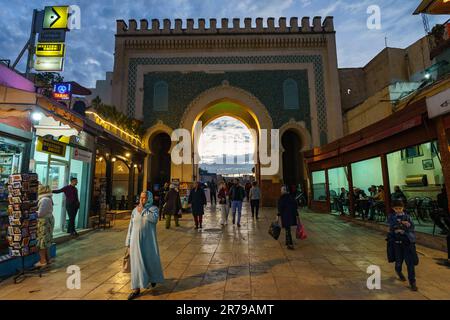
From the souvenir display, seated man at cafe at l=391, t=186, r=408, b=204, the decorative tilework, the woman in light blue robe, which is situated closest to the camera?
the woman in light blue robe

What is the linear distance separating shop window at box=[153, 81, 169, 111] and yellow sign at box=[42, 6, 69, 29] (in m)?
10.8

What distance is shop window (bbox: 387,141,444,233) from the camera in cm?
720

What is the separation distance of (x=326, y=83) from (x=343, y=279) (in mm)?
17579

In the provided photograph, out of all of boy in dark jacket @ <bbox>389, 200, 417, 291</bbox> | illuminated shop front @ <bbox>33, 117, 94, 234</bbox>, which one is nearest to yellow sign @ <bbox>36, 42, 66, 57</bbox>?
illuminated shop front @ <bbox>33, 117, 94, 234</bbox>

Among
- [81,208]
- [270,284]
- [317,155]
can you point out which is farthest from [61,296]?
[317,155]

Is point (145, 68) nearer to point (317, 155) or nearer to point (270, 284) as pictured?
point (317, 155)

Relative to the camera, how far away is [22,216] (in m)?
4.58

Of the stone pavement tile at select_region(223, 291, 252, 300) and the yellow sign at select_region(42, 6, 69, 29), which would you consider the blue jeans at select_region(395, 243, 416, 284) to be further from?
the yellow sign at select_region(42, 6, 69, 29)

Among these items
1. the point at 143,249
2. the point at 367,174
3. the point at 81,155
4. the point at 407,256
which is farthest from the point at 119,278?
the point at 367,174

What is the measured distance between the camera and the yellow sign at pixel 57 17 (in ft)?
25.5

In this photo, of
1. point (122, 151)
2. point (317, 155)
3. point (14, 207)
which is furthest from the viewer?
point (317, 155)

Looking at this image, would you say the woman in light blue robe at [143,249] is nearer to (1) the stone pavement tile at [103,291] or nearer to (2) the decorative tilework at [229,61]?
(1) the stone pavement tile at [103,291]

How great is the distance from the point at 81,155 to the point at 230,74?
13.3m

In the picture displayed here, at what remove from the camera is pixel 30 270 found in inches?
183
